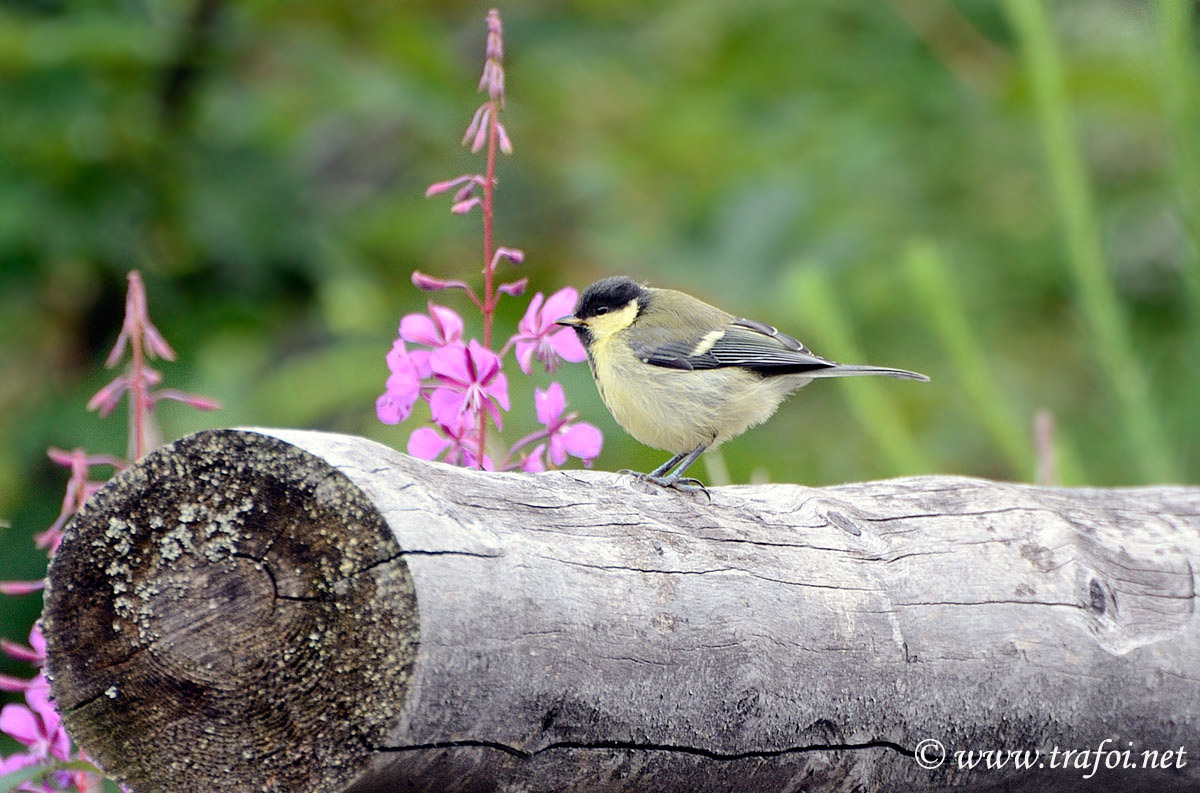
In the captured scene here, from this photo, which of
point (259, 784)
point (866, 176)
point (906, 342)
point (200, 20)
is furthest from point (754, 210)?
point (259, 784)

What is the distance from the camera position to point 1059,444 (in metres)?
3.42

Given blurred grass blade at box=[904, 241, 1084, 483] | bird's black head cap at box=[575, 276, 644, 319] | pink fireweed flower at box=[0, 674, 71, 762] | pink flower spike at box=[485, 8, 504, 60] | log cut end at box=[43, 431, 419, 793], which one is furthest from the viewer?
blurred grass blade at box=[904, 241, 1084, 483]

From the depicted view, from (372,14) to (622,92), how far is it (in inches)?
51.5

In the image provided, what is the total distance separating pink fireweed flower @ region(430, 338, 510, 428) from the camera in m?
1.98

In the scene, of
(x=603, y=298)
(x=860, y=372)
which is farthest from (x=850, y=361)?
(x=603, y=298)

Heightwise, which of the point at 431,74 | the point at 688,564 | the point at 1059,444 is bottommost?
the point at 1059,444

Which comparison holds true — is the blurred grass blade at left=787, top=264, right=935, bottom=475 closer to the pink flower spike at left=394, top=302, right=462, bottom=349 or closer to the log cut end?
the pink flower spike at left=394, top=302, right=462, bottom=349

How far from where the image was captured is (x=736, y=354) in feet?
9.30

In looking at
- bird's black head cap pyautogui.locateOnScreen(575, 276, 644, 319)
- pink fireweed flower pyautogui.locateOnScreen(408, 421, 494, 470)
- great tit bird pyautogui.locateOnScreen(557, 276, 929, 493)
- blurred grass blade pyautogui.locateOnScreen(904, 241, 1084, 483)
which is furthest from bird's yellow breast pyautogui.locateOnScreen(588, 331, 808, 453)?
pink fireweed flower pyautogui.locateOnScreen(408, 421, 494, 470)

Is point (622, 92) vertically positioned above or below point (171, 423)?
above

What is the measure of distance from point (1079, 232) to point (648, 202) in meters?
2.01

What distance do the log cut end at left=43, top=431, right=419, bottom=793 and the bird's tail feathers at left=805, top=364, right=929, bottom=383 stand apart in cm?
160

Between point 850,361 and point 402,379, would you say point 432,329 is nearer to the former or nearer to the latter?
point 402,379

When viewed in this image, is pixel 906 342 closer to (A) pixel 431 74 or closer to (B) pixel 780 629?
(A) pixel 431 74
